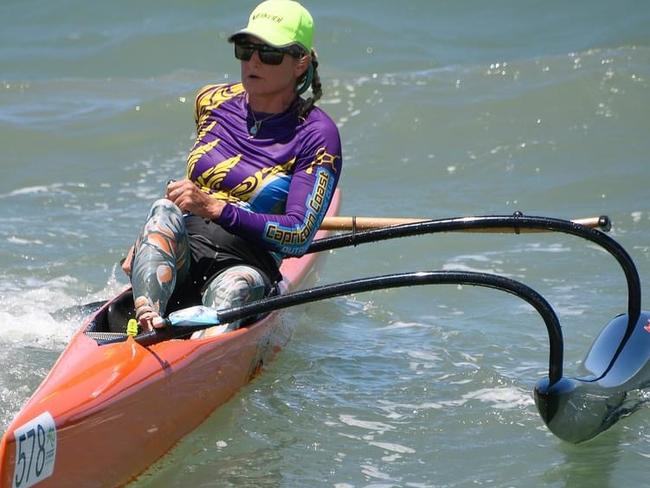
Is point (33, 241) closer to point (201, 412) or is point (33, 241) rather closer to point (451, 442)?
point (201, 412)

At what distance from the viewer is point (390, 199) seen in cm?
843

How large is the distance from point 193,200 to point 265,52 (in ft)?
2.33

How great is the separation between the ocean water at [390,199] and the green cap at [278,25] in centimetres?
144

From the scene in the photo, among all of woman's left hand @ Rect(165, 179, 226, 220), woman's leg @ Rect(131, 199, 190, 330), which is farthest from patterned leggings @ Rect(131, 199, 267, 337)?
woman's left hand @ Rect(165, 179, 226, 220)

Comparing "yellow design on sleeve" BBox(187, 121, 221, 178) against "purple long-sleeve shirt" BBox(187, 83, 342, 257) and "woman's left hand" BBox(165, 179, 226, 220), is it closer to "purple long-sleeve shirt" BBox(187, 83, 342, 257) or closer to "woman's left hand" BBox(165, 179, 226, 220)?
"purple long-sleeve shirt" BBox(187, 83, 342, 257)

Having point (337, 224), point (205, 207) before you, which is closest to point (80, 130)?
point (337, 224)

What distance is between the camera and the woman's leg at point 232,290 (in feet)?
14.4

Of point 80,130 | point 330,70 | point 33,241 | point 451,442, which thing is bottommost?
point 451,442

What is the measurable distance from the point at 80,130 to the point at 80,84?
168cm

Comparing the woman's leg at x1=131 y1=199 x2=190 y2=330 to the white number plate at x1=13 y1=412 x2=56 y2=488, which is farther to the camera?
the woman's leg at x1=131 y1=199 x2=190 y2=330

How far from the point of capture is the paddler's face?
14.9 ft

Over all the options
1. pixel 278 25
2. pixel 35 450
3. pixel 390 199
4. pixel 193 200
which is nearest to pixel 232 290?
pixel 193 200

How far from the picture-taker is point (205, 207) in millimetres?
4266

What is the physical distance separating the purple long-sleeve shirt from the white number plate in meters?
1.19
